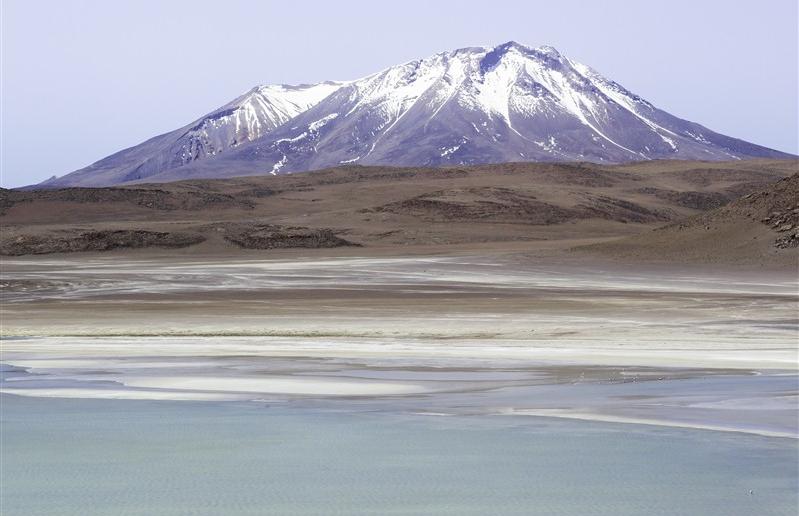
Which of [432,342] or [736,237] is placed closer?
[432,342]

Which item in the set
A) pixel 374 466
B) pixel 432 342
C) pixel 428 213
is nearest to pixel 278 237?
pixel 428 213

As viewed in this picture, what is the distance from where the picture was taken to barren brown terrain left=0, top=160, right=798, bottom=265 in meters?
54.2

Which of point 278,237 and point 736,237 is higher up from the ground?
point 736,237

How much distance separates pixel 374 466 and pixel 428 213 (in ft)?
270

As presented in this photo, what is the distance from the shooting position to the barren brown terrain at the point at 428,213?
54.2m

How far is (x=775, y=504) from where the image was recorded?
9.75 m

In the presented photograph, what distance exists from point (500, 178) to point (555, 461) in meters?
118

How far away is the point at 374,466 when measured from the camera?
11.3 meters

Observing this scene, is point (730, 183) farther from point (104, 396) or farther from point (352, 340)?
point (104, 396)

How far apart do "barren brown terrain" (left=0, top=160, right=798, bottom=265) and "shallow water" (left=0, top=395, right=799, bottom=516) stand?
118 feet

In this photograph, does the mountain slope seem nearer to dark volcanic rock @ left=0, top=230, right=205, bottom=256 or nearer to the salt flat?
the salt flat

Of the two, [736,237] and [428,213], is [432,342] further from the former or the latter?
[428,213]

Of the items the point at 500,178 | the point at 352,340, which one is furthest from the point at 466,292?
the point at 500,178

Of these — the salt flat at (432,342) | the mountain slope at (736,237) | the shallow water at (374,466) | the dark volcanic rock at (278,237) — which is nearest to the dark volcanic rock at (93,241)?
the dark volcanic rock at (278,237)
